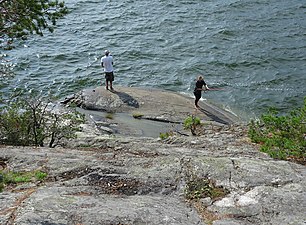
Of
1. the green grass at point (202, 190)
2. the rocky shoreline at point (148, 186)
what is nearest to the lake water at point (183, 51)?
the rocky shoreline at point (148, 186)

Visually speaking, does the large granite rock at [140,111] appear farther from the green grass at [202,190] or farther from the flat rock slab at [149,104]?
the green grass at [202,190]

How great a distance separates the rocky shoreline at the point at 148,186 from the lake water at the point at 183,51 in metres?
9.89

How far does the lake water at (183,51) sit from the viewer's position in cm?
2409

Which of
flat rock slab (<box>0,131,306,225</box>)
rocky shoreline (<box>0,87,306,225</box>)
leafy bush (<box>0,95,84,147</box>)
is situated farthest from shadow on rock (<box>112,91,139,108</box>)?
flat rock slab (<box>0,131,306,225</box>)

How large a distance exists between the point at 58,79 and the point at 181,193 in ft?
57.7

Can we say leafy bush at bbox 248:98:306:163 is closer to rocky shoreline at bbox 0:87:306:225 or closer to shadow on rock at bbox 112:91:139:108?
rocky shoreline at bbox 0:87:306:225

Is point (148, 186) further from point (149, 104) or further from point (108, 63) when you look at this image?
point (108, 63)

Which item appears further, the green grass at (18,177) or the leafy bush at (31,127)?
the leafy bush at (31,127)

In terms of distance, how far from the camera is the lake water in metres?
24.1

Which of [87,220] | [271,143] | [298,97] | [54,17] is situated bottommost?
[298,97]

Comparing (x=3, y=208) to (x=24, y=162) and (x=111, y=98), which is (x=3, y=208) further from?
(x=111, y=98)

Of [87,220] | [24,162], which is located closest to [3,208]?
[87,220]

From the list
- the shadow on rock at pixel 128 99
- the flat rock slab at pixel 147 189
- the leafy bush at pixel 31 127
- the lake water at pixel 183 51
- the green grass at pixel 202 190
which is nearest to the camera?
the flat rock slab at pixel 147 189

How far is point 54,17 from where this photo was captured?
33.6 feet
